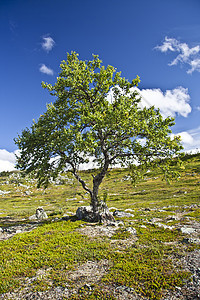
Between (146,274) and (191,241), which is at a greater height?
(146,274)

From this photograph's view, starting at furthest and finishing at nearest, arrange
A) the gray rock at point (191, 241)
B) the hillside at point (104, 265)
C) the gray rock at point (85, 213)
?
the gray rock at point (85, 213) → the gray rock at point (191, 241) → the hillside at point (104, 265)

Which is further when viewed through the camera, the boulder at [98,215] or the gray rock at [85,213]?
the gray rock at [85,213]

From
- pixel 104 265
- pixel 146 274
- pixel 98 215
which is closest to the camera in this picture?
pixel 146 274

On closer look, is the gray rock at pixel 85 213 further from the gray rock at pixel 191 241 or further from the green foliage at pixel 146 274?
the gray rock at pixel 191 241

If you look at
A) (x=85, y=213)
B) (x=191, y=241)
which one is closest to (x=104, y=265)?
(x=191, y=241)

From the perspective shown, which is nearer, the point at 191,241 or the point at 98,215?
the point at 191,241

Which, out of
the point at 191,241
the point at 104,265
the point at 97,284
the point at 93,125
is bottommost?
the point at 191,241

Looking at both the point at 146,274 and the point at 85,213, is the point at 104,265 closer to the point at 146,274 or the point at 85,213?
the point at 146,274

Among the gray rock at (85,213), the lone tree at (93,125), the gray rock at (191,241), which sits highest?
the lone tree at (93,125)

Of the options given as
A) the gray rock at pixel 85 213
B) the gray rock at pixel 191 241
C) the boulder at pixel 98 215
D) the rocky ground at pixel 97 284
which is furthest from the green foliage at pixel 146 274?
the gray rock at pixel 85 213

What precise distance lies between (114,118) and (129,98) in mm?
6127

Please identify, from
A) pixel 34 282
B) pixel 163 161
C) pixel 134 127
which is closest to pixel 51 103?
pixel 134 127

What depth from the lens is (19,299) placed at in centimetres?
809

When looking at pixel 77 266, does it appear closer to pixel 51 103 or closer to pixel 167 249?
pixel 167 249
